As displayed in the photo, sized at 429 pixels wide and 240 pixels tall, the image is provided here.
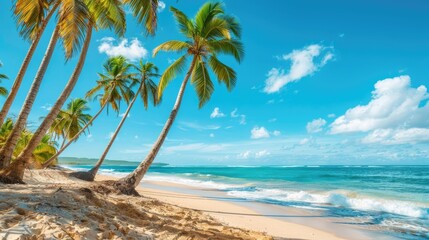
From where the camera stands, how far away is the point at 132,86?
64.5 ft

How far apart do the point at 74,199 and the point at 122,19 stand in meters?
6.29

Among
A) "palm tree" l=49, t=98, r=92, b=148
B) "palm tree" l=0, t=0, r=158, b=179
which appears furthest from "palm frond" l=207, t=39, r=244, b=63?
"palm tree" l=49, t=98, r=92, b=148

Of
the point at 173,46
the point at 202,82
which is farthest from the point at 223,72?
the point at 173,46

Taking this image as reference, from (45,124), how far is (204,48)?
7.50 meters

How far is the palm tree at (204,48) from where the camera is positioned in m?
12.3

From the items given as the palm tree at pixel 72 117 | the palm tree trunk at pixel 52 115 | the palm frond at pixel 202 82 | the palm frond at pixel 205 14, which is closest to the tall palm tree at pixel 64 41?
the palm tree trunk at pixel 52 115

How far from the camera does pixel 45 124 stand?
23.9 feet

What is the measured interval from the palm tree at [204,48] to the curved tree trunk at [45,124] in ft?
13.6

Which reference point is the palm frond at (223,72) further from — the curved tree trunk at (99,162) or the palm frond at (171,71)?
the curved tree trunk at (99,162)

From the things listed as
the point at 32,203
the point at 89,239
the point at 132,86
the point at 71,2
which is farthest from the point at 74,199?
the point at 132,86

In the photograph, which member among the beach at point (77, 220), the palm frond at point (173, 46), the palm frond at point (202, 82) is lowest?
the beach at point (77, 220)

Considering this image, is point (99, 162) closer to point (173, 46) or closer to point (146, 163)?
point (146, 163)

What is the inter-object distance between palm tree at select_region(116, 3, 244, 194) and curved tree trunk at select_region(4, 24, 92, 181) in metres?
4.15

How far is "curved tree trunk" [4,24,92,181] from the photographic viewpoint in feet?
21.8
